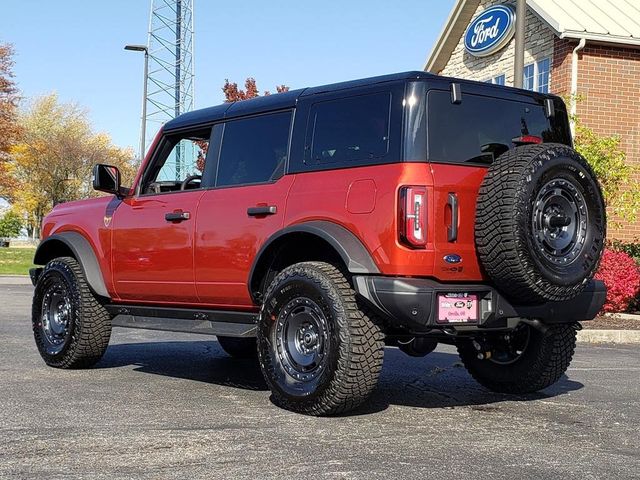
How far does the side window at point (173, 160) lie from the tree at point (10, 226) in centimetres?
6936

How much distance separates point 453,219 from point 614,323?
8222mm

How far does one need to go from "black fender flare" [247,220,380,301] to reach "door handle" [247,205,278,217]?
0.28 metres

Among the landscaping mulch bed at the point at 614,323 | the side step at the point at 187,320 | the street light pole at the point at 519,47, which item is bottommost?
the landscaping mulch bed at the point at 614,323

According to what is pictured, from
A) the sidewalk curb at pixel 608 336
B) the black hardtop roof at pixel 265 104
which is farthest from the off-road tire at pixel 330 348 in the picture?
the sidewalk curb at pixel 608 336

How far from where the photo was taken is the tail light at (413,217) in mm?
5227

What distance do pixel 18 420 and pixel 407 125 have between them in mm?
2978

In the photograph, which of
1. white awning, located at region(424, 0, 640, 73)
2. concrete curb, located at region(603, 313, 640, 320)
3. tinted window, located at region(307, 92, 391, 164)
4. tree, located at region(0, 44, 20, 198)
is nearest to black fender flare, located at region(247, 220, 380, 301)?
tinted window, located at region(307, 92, 391, 164)

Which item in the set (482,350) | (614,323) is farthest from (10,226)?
(482,350)

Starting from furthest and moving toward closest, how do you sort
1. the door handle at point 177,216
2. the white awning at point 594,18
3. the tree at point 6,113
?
the tree at point 6,113 < the white awning at point 594,18 < the door handle at point 177,216

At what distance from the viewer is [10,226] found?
78.8 m

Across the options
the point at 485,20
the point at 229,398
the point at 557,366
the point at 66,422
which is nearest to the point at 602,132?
the point at 485,20

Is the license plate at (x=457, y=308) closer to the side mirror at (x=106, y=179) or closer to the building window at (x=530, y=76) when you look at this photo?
the side mirror at (x=106, y=179)

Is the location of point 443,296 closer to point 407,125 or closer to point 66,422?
point 407,125

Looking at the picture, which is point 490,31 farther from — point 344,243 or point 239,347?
point 344,243
